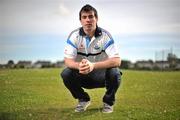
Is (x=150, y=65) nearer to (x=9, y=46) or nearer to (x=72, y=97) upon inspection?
(x=72, y=97)

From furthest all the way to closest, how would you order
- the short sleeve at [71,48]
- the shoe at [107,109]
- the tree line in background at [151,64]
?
the tree line in background at [151,64] < the shoe at [107,109] < the short sleeve at [71,48]

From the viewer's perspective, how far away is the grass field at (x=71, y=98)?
4156 millimetres

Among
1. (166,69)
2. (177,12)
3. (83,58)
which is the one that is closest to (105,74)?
(83,58)

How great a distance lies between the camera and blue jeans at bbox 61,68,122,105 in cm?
425

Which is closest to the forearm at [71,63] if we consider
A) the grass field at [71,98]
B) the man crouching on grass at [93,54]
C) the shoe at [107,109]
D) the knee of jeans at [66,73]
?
the man crouching on grass at [93,54]

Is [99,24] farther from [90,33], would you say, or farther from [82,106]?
[82,106]

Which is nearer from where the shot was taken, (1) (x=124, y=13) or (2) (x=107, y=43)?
(2) (x=107, y=43)

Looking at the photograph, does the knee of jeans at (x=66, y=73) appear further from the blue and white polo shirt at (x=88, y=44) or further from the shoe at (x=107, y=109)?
the shoe at (x=107, y=109)

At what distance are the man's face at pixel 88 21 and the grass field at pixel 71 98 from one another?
60cm

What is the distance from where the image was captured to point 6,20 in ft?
15.1

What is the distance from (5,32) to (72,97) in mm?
943

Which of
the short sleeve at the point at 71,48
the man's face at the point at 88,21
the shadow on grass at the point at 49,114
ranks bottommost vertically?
the shadow on grass at the point at 49,114

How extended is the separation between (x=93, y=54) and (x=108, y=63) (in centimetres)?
18

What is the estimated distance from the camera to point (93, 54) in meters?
4.18
